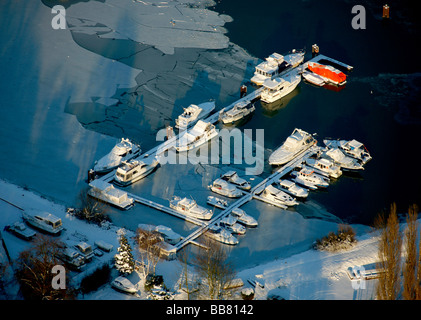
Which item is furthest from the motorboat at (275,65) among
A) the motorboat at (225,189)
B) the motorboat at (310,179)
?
the motorboat at (225,189)

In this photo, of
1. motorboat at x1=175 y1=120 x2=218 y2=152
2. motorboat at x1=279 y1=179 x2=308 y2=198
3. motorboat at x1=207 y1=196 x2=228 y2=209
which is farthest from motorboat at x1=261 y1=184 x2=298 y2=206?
motorboat at x1=175 y1=120 x2=218 y2=152

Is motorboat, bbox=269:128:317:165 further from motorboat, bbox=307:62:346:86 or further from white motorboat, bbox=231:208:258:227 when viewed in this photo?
motorboat, bbox=307:62:346:86

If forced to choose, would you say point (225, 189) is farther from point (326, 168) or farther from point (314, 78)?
point (314, 78)

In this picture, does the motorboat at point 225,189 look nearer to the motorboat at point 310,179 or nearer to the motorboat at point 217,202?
the motorboat at point 217,202
